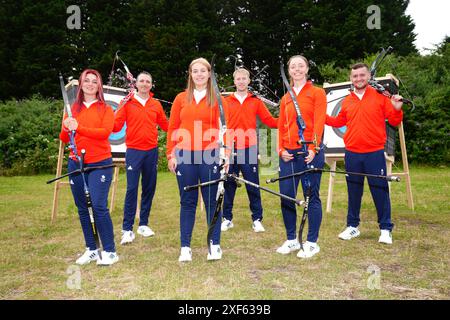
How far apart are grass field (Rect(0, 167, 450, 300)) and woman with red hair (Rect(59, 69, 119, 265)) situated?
0.93ft

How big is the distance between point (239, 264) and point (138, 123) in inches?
87.8

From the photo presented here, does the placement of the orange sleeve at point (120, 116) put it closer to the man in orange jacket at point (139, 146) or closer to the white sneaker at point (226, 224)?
the man in orange jacket at point (139, 146)

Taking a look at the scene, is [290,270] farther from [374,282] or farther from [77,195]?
[77,195]

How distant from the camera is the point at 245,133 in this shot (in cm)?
530

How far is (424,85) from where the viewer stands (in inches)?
488

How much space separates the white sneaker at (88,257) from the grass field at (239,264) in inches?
4.4

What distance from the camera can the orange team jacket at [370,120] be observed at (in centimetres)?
456

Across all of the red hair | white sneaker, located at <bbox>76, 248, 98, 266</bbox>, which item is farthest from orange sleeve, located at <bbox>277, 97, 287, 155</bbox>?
white sneaker, located at <bbox>76, 248, 98, 266</bbox>

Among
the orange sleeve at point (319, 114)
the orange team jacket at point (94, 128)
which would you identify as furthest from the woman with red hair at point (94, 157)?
the orange sleeve at point (319, 114)

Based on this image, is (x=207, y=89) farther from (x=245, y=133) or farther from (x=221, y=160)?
(x=245, y=133)

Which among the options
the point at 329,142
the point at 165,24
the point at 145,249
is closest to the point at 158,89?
the point at 165,24

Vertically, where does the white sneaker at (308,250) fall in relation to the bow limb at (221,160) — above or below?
below

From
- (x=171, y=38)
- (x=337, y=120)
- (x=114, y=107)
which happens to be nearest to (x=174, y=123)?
(x=337, y=120)

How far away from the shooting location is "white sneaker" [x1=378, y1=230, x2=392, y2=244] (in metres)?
4.50
